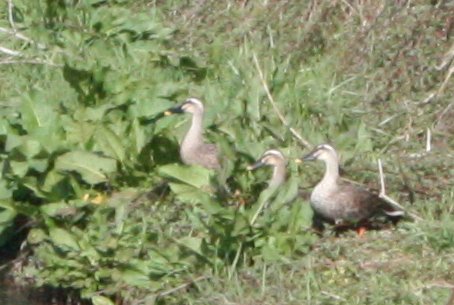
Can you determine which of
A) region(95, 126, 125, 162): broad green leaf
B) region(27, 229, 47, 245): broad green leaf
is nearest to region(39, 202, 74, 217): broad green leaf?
region(27, 229, 47, 245): broad green leaf

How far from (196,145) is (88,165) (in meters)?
0.87

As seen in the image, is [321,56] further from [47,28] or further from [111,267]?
[111,267]

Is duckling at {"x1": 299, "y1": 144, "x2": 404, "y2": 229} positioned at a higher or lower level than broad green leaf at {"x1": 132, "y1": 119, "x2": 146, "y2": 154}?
lower

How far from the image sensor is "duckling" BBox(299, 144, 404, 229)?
11.1 meters

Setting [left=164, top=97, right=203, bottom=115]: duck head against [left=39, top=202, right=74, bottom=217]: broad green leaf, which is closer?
[left=39, top=202, right=74, bottom=217]: broad green leaf

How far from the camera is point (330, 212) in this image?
11211 mm

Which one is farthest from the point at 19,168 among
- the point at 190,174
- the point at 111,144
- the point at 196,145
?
the point at 196,145

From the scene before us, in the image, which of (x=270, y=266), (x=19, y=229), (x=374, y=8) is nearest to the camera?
(x=270, y=266)

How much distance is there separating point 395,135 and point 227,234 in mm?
2662

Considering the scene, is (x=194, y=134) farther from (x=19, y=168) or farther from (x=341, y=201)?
(x=341, y=201)

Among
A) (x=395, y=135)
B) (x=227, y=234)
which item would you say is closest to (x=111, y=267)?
(x=227, y=234)

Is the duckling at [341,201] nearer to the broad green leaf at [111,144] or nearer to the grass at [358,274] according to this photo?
the grass at [358,274]

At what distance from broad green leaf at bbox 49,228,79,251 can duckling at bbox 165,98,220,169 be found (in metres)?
1.24

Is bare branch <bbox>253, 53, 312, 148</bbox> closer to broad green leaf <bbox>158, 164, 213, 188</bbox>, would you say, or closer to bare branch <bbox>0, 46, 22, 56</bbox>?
broad green leaf <bbox>158, 164, 213, 188</bbox>
